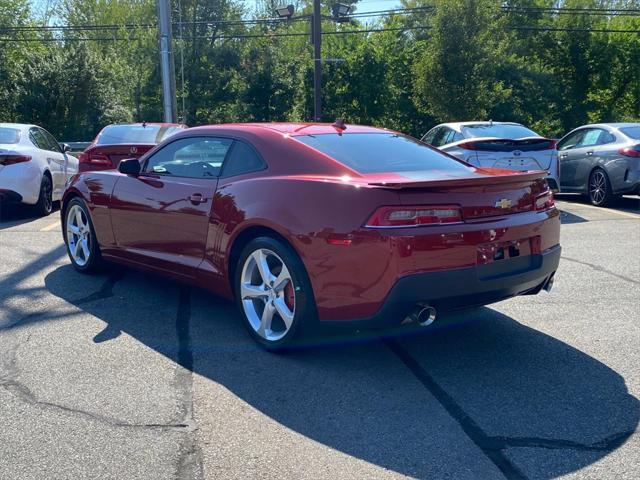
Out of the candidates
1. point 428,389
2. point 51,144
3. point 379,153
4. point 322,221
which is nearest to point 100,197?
point 379,153

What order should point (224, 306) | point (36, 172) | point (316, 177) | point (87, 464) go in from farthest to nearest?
point (36, 172) → point (224, 306) → point (316, 177) → point (87, 464)

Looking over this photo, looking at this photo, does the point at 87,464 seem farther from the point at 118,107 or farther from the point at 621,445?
the point at 118,107

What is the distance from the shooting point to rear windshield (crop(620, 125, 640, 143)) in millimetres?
11625

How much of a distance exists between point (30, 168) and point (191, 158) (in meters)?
5.77

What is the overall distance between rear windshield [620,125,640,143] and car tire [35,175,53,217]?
950cm

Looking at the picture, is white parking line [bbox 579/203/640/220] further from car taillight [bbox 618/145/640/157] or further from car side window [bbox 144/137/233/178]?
car side window [bbox 144/137/233/178]

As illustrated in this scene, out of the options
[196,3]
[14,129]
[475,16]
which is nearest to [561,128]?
[475,16]

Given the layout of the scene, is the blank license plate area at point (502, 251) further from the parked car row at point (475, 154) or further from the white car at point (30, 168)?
the white car at point (30, 168)

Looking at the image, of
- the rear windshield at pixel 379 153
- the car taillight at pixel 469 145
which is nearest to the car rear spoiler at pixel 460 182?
the rear windshield at pixel 379 153

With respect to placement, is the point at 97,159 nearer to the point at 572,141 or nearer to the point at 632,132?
the point at 572,141

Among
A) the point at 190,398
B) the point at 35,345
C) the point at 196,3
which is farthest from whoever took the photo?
the point at 196,3

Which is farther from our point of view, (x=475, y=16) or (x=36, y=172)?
(x=475, y=16)

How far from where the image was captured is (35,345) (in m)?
4.64

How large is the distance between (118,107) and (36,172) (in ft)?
68.9
